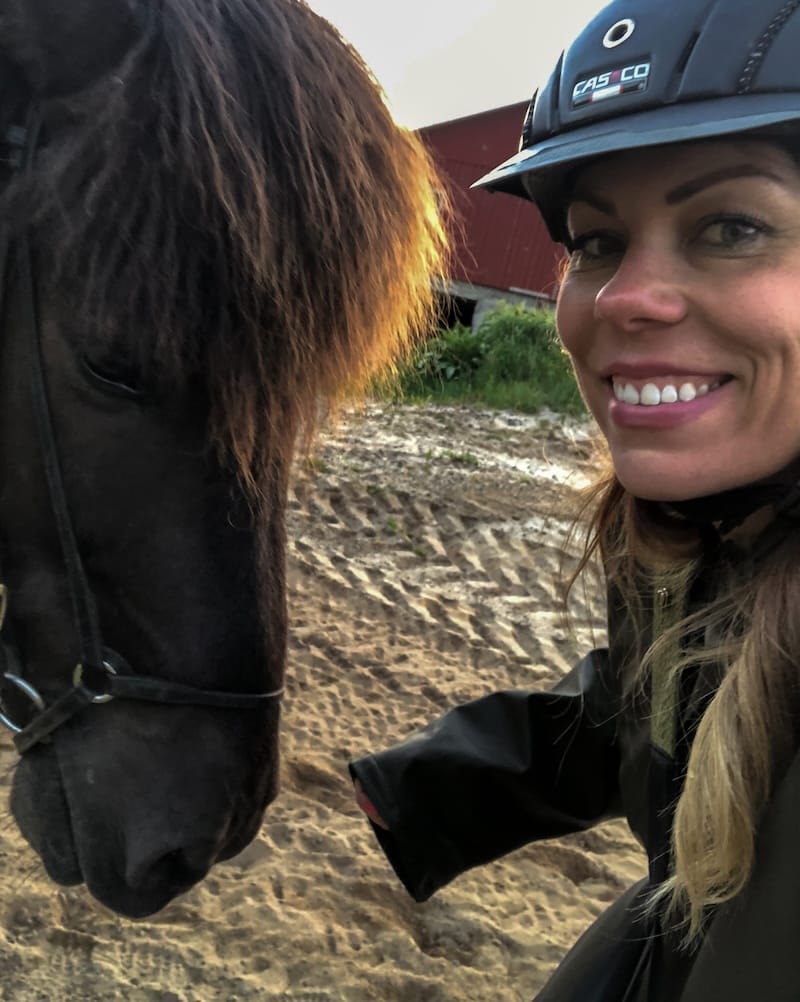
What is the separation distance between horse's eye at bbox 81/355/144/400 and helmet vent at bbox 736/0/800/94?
2.77 feet

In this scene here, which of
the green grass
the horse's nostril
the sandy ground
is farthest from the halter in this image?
the green grass

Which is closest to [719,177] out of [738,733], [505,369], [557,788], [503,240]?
[738,733]

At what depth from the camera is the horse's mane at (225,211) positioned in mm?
1117

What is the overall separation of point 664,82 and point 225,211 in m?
0.59

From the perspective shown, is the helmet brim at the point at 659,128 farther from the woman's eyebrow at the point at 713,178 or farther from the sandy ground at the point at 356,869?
the sandy ground at the point at 356,869

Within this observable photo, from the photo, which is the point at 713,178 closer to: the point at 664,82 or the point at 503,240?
the point at 664,82

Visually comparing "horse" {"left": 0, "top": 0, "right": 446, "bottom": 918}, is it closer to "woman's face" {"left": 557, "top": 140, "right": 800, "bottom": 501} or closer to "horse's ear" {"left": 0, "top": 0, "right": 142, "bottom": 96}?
"horse's ear" {"left": 0, "top": 0, "right": 142, "bottom": 96}

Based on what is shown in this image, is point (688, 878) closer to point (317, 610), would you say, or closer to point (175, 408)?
point (175, 408)

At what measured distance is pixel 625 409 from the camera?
101 cm

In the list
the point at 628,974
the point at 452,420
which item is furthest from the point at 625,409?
the point at 452,420

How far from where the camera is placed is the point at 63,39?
115cm

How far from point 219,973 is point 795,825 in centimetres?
152

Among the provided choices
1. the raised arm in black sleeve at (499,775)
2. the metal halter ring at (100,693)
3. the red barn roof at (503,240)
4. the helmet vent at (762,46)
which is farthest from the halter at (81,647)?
the red barn roof at (503,240)

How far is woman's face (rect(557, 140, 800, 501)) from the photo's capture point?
2.94 feet
